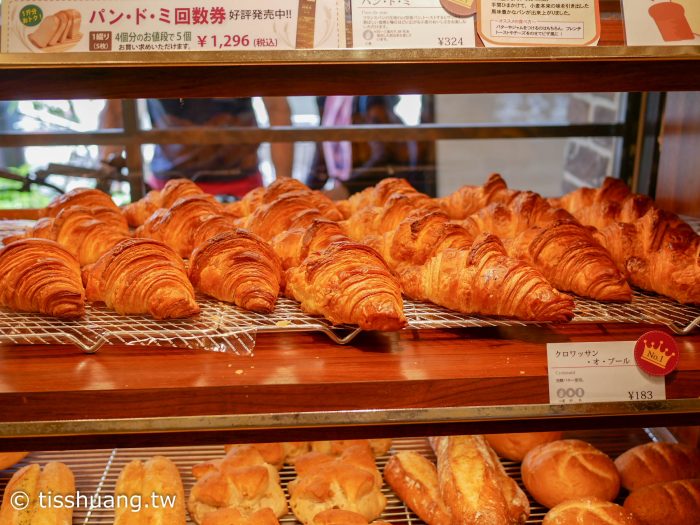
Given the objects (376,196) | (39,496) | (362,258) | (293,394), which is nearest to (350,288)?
(362,258)

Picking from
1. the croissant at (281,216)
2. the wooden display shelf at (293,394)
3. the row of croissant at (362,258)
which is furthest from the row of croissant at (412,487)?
the croissant at (281,216)

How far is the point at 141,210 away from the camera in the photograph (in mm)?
2051

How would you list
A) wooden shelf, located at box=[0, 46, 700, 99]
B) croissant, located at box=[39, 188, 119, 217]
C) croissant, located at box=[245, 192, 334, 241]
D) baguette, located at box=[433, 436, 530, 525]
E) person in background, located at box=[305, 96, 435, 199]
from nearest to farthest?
wooden shelf, located at box=[0, 46, 700, 99], baguette, located at box=[433, 436, 530, 525], croissant, located at box=[245, 192, 334, 241], croissant, located at box=[39, 188, 119, 217], person in background, located at box=[305, 96, 435, 199]

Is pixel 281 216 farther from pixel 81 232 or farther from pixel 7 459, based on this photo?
pixel 7 459

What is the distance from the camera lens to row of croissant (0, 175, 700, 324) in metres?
1.37

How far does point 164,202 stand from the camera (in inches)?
79.9

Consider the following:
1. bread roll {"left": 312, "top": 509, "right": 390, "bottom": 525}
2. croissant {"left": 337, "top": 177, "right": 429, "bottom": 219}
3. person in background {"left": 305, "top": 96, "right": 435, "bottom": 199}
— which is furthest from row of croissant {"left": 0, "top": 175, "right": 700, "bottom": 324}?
person in background {"left": 305, "top": 96, "right": 435, "bottom": 199}

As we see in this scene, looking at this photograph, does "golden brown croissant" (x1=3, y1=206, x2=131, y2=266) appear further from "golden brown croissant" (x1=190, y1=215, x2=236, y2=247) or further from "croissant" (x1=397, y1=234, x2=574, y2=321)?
"croissant" (x1=397, y1=234, x2=574, y2=321)

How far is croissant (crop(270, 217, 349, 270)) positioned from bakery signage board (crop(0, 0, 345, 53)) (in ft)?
1.60

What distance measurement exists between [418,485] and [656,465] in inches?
24.5

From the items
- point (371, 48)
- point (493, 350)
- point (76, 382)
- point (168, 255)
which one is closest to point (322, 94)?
point (371, 48)

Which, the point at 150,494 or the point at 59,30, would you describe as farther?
the point at 150,494

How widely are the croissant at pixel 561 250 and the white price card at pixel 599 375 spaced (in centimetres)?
26

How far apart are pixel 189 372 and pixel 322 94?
0.67 meters
